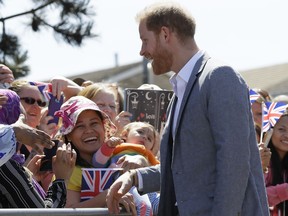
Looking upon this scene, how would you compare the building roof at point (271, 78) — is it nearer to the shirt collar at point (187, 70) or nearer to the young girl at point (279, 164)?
the young girl at point (279, 164)

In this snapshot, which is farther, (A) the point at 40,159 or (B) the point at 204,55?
(A) the point at 40,159

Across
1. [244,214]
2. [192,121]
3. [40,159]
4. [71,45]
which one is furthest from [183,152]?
[71,45]

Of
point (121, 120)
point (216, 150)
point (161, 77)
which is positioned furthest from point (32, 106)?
point (161, 77)

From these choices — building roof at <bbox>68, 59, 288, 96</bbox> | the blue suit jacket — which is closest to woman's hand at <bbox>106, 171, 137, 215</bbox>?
the blue suit jacket

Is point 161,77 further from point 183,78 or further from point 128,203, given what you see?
point 183,78

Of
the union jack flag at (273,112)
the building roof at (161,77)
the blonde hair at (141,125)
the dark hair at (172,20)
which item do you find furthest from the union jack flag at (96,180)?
the building roof at (161,77)

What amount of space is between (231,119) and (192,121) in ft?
0.70

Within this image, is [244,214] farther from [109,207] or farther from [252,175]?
[109,207]

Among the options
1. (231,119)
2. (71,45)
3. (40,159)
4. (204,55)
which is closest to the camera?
(231,119)

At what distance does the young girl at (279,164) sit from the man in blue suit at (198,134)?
2.67m

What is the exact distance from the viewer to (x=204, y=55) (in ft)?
13.6

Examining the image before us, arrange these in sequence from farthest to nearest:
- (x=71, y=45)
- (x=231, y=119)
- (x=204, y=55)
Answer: (x=71, y=45) < (x=204, y=55) < (x=231, y=119)

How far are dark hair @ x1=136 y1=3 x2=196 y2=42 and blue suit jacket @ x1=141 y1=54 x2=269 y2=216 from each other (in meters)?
0.17

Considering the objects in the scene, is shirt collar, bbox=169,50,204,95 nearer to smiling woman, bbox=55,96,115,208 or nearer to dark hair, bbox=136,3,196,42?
dark hair, bbox=136,3,196,42
